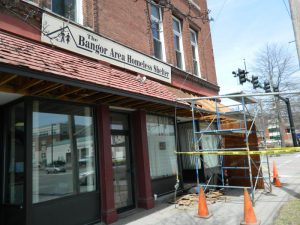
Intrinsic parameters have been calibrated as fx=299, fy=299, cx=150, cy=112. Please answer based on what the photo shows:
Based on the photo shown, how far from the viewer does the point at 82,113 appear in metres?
7.82

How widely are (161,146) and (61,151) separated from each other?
4504 millimetres

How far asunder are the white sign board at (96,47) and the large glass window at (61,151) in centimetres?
162

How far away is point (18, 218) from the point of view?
6.22m

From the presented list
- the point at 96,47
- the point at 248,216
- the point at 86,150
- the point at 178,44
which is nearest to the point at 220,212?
the point at 248,216

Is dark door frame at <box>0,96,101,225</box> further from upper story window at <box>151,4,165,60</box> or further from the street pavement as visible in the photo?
upper story window at <box>151,4,165,60</box>

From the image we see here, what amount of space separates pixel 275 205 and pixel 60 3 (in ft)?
27.1

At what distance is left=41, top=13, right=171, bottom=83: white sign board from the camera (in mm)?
7370

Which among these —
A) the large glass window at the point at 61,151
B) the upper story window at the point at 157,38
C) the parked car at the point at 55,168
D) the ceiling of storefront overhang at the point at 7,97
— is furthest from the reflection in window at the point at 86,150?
the upper story window at the point at 157,38

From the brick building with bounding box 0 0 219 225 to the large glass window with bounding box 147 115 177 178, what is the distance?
4 centimetres

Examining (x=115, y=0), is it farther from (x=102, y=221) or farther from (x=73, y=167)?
(x=102, y=221)

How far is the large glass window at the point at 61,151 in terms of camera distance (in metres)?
6.58

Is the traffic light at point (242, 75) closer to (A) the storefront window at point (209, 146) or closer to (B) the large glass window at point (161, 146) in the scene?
(A) the storefront window at point (209, 146)

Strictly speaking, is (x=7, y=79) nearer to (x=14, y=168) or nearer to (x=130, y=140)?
(x=14, y=168)

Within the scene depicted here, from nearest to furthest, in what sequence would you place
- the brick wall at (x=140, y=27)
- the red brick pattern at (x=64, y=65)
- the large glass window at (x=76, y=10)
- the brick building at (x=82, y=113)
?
1. the red brick pattern at (x=64, y=65)
2. the brick building at (x=82, y=113)
3. the large glass window at (x=76, y=10)
4. the brick wall at (x=140, y=27)
